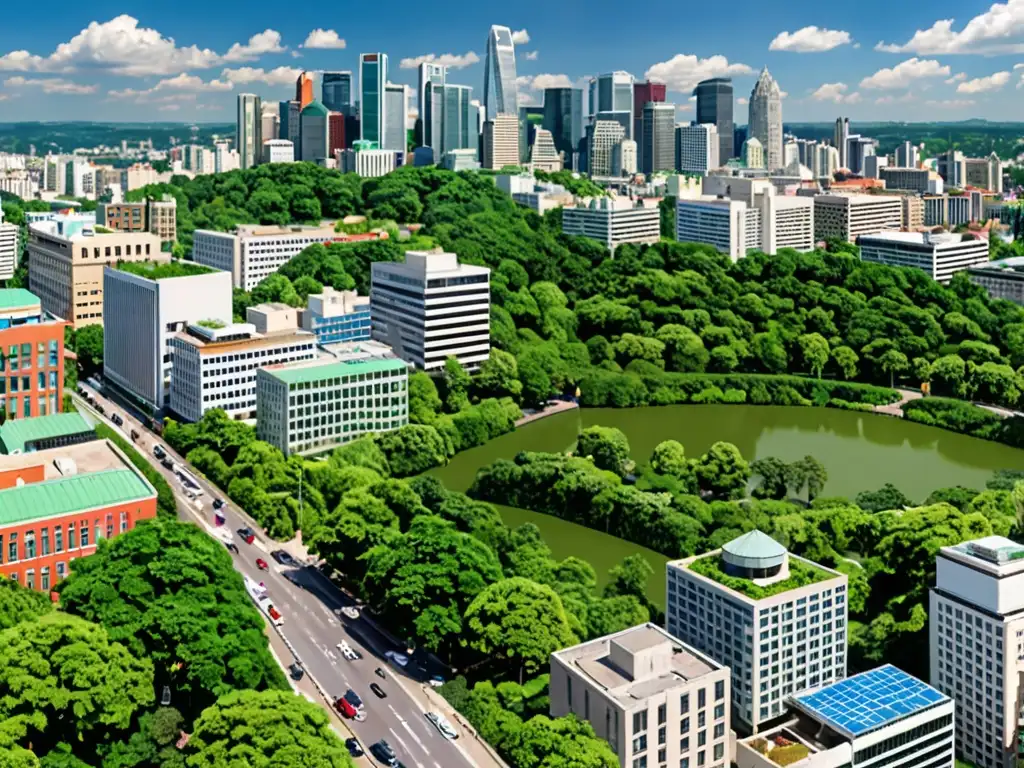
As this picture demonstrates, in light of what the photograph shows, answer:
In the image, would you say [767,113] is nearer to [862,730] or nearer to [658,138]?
[658,138]

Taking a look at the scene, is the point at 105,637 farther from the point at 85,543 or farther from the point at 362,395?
the point at 362,395

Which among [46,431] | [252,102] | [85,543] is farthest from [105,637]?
[252,102]

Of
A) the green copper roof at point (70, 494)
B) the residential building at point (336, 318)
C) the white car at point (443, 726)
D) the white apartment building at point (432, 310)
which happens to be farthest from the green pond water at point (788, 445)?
the green copper roof at point (70, 494)

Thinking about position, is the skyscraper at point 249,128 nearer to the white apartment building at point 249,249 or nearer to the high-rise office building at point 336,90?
the high-rise office building at point 336,90

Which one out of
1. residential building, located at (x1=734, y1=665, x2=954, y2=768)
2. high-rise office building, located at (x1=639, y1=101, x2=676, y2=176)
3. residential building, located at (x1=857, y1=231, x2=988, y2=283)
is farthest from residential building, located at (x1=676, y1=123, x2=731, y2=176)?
residential building, located at (x1=734, y1=665, x2=954, y2=768)

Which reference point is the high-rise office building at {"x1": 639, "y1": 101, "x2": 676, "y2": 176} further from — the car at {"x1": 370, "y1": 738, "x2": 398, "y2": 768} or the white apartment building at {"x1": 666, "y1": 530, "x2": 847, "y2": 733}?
the car at {"x1": 370, "y1": 738, "x2": 398, "y2": 768}
